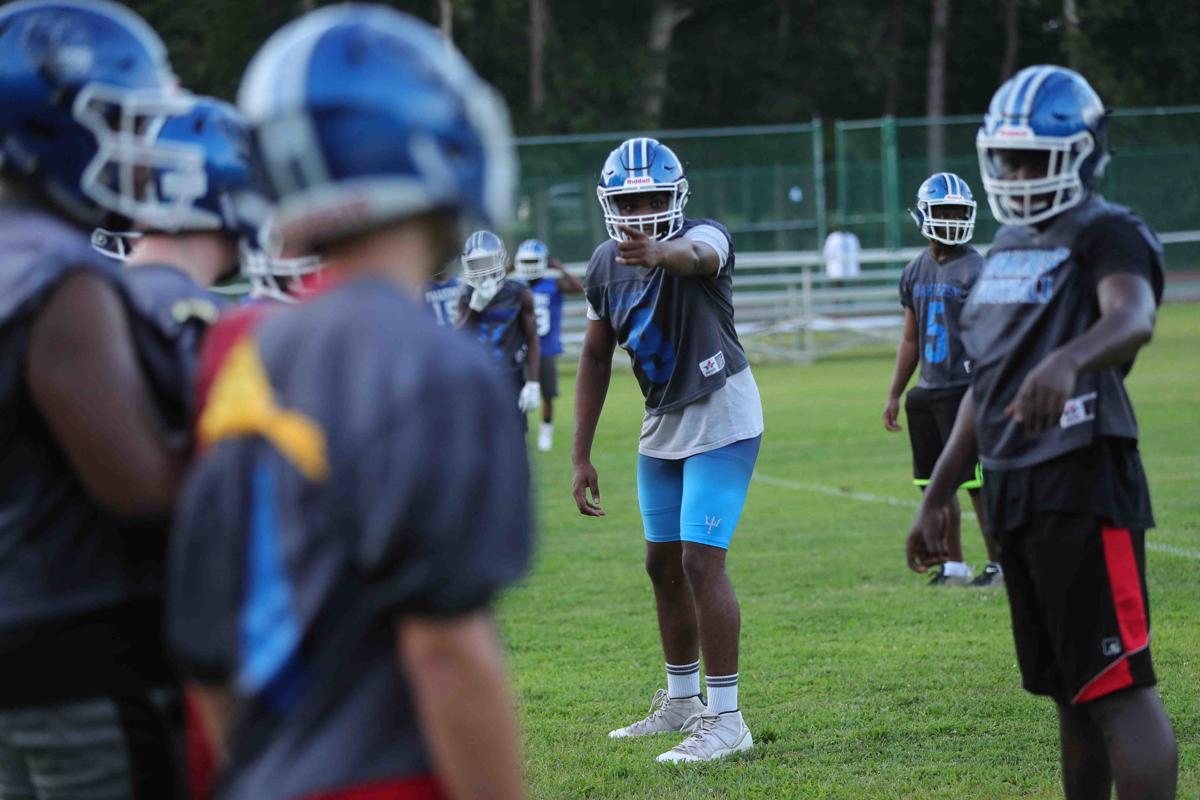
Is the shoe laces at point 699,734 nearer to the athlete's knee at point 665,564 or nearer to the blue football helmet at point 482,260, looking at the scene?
the athlete's knee at point 665,564

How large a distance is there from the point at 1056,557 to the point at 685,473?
2448 millimetres

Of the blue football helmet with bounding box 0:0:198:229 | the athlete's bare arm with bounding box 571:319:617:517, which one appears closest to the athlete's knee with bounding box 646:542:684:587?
the athlete's bare arm with bounding box 571:319:617:517

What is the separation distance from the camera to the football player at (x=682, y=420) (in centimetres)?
611

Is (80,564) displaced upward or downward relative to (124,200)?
downward

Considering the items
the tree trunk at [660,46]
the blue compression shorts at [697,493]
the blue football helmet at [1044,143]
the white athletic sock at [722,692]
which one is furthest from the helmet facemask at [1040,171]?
the tree trunk at [660,46]

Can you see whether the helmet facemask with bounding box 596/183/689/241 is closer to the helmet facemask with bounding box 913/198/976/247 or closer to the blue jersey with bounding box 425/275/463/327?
the helmet facemask with bounding box 913/198/976/247

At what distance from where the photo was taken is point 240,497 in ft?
6.93

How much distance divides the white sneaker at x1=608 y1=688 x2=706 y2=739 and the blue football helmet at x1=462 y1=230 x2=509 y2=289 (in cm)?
638

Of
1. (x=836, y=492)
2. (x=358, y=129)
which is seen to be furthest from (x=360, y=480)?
(x=836, y=492)

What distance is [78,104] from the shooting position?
2.80 m

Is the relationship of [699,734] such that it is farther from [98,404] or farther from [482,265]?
[482,265]

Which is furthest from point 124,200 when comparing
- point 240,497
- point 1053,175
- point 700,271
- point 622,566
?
point 622,566

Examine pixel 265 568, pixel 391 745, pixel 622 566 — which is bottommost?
pixel 622 566

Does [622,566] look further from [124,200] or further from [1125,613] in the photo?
[124,200]
